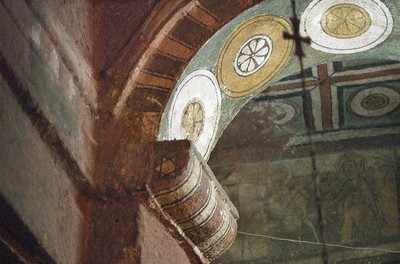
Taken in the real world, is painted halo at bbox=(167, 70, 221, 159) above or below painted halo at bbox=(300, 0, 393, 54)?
below

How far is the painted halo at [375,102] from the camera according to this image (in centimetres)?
623

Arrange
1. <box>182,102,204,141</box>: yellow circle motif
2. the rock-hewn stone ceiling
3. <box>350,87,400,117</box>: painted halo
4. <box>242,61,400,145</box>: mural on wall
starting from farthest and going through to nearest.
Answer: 1. <box>350,87,400,117</box>: painted halo
2. <box>242,61,400,145</box>: mural on wall
3. the rock-hewn stone ceiling
4. <box>182,102,204,141</box>: yellow circle motif

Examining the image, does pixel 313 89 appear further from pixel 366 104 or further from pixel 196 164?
pixel 196 164

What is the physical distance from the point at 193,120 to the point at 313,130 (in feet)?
11.1

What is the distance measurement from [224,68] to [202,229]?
35.3 inches

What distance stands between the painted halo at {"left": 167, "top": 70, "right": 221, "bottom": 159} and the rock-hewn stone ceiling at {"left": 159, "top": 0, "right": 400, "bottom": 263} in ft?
0.04

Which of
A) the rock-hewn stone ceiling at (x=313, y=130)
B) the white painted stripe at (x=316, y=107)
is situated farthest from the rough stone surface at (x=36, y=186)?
the white painted stripe at (x=316, y=107)

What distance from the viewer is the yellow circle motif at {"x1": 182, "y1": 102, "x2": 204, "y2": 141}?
3.54 m

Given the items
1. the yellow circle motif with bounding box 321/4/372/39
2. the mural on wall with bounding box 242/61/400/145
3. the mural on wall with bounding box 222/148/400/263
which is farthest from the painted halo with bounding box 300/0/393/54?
the mural on wall with bounding box 222/148/400/263

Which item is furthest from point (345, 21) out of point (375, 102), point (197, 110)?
point (375, 102)

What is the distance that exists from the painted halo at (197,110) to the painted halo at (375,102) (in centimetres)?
269

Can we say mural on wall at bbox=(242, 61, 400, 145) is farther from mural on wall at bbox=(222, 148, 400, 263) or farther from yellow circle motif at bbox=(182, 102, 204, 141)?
yellow circle motif at bbox=(182, 102, 204, 141)

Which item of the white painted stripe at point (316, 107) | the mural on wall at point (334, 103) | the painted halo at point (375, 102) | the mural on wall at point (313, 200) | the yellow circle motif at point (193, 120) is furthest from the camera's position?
the mural on wall at point (313, 200)

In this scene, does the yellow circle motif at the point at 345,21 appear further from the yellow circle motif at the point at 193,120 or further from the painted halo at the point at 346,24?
the yellow circle motif at the point at 193,120
